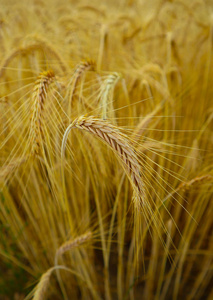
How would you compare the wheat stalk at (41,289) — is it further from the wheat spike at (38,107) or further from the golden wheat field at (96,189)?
the wheat spike at (38,107)

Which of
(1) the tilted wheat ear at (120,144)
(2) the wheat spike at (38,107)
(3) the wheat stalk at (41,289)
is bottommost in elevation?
(3) the wheat stalk at (41,289)

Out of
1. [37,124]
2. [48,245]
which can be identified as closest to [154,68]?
[37,124]

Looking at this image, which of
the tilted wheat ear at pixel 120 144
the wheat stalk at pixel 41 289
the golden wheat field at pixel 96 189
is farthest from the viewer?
the golden wheat field at pixel 96 189

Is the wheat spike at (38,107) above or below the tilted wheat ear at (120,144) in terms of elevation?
above

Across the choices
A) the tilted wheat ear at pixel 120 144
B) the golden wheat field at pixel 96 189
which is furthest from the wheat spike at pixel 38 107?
the tilted wheat ear at pixel 120 144

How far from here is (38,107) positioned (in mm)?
651

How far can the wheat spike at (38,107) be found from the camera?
0.63 meters

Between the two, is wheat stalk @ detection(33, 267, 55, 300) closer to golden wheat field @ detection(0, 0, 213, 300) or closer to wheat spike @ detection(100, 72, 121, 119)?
golden wheat field @ detection(0, 0, 213, 300)

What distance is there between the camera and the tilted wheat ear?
552mm

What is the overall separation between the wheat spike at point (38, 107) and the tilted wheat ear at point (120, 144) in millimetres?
110

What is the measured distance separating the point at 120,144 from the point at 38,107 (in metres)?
0.23

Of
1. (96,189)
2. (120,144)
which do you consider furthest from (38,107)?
(96,189)

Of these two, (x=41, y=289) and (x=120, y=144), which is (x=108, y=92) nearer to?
(x=120, y=144)

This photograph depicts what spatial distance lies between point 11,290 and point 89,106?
0.83 m
